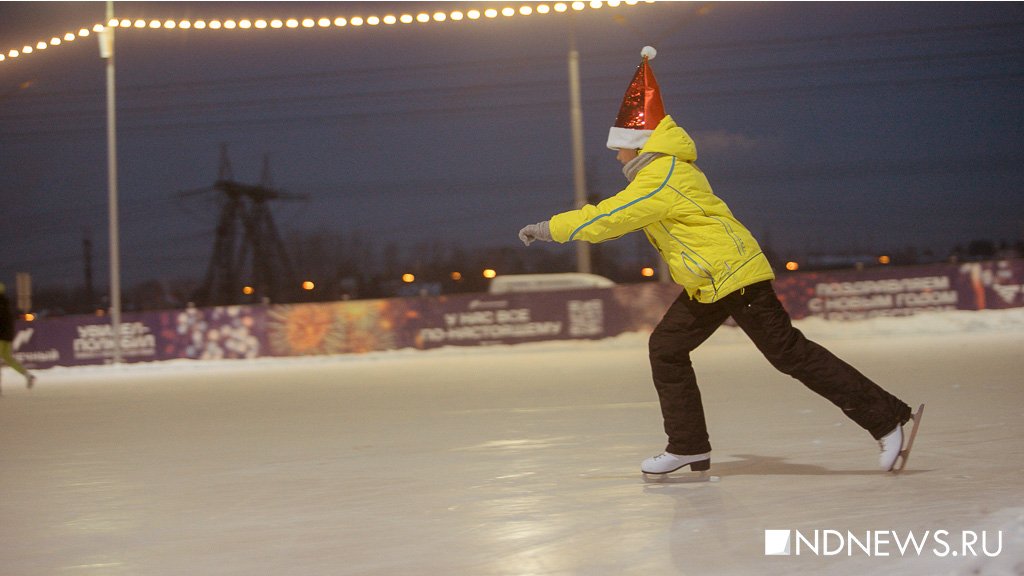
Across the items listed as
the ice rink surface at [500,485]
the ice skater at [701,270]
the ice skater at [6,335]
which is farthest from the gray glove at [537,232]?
the ice skater at [6,335]

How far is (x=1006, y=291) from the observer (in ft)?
68.6

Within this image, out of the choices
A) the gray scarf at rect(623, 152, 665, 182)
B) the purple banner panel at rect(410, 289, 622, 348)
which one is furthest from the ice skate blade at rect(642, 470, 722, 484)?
the purple banner panel at rect(410, 289, 622, 348)

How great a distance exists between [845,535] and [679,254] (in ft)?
5.01

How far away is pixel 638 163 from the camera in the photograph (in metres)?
4.78

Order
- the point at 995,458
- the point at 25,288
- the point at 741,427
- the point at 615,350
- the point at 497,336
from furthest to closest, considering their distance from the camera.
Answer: the point at 25,288
the point at 497,336
the point at 615,350
the point at 741,427
the point at 995,458

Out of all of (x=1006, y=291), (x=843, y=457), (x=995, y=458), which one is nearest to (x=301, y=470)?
(x=843, y=457)

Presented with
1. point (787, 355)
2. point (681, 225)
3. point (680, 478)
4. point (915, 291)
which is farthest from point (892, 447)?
point (915, 291)

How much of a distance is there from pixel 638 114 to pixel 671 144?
32 cm

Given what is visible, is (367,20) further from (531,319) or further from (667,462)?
(667,462)

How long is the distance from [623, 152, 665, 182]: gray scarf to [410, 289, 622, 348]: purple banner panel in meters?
16.0

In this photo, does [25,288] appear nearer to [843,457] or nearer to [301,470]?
[301,470]

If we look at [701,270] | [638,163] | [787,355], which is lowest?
[787,355]

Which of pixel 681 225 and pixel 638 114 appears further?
pixel 638 114

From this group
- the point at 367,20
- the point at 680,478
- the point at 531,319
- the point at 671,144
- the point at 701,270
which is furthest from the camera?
the point at 531,319
